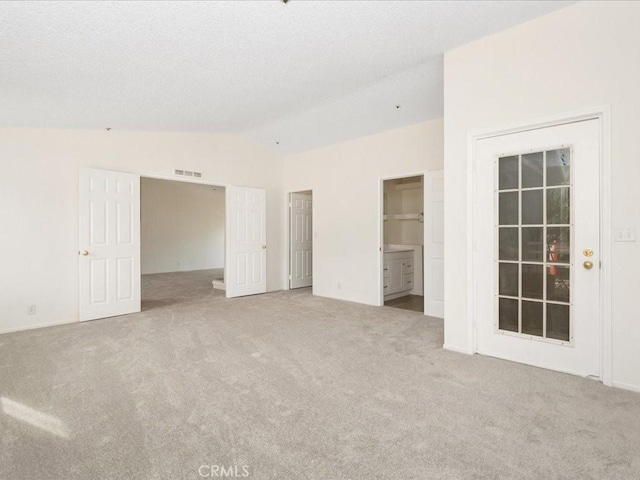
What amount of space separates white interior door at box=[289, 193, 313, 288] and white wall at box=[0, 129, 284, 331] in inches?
111

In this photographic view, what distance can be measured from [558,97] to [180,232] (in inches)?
398

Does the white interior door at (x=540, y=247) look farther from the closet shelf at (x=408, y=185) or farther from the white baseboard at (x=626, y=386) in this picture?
the closet shelf at (x=408, y=185)

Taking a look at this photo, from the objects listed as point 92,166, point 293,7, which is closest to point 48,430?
point 293,7

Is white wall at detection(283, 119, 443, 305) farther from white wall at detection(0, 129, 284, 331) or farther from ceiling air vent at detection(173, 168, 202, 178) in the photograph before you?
white wall at detection(0, 129, 284, 331)

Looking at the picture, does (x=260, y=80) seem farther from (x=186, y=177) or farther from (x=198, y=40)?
(x=186, y=177)

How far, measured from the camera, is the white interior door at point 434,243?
15.5 ft

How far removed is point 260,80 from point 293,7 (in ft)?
4.21

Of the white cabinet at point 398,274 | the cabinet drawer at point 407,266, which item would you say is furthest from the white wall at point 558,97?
the cabinet drawer at point 407,266

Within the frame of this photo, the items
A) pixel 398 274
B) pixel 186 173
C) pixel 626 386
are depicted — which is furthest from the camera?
pixel 398 274

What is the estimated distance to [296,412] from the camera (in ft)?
7.04

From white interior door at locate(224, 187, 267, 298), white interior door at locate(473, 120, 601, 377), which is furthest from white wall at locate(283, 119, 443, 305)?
white interior door at locate(473, 120, 601, 377)

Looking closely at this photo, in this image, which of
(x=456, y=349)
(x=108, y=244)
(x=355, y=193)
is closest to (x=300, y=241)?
(x=355, y=193)

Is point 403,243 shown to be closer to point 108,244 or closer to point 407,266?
point 407,266

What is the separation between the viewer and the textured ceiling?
7.85 feet
